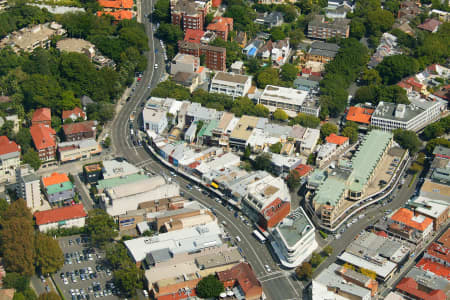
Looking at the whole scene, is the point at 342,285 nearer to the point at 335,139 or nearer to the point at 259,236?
the point at 259,236

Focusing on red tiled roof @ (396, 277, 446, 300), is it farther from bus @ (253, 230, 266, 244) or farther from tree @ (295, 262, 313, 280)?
bus @ (253, 230, 266, 244)

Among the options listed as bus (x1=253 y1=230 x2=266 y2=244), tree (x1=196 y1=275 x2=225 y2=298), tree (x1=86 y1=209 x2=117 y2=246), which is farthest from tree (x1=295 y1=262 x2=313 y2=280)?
tree (x1=86 y1=209 x2=117 y2=246)

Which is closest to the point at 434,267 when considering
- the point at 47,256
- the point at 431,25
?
the point at 47,256

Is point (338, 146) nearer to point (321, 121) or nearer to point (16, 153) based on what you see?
point (321, 121)

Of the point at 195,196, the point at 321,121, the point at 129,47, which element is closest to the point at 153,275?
the point at 195,196

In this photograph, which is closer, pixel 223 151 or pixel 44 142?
pixel 44 142
